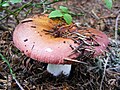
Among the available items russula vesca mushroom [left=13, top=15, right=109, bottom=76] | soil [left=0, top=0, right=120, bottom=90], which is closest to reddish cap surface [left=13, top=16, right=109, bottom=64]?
russula vesca mushroom [left=13, top=15, right=109, bottom=76]

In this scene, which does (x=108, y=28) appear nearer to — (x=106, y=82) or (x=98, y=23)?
(x=98, y=23)

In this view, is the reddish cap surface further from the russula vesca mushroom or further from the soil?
the soil

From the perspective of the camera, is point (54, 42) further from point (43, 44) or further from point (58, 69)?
point (58, 69)

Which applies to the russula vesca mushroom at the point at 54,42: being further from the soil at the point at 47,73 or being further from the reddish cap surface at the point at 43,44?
the soil at the point at 47,73

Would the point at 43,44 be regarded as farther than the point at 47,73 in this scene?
No

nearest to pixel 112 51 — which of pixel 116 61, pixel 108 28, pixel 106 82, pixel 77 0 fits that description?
pixel 116 61

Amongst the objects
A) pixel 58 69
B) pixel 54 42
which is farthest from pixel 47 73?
pixel 54 42

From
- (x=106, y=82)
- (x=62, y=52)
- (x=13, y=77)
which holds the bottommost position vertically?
(x=106, y=82)
